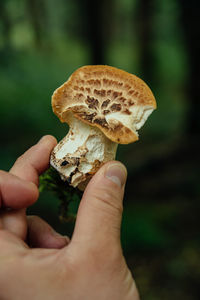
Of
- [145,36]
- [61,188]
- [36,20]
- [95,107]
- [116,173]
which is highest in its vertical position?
[36,20]

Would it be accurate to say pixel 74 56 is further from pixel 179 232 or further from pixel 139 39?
pixel 179 232

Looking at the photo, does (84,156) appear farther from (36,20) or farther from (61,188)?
(36,20)

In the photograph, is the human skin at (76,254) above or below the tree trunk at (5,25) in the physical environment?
below

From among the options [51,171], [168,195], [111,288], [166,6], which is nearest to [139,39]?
[166,6]

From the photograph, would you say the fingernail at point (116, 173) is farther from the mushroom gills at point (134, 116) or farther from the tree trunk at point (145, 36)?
the tree trunk at point (145, 36)

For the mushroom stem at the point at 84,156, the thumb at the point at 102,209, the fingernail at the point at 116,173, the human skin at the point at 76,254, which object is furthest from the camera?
the mushroom stem at the point at 84,156

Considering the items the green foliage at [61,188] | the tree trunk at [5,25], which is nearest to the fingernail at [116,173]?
the green foliage at [61,188]

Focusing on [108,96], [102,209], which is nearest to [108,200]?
[102,209]
